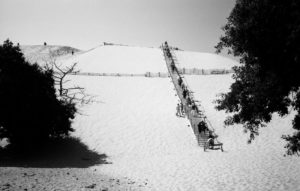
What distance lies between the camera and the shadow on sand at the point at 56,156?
2141 cm

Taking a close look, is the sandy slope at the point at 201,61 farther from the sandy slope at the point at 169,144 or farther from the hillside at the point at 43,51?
the hillside at the point at 43,51

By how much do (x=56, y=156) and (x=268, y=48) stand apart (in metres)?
19.6

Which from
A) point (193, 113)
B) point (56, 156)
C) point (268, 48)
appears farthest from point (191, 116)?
point (268, 48)

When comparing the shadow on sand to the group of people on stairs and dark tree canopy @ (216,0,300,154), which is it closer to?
the group of people on stairs

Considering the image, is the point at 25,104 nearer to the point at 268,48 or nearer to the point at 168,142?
the point at 168,142

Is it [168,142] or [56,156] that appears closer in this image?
[56,156]

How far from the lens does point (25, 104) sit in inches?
939

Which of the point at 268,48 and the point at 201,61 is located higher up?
the point at 201,61

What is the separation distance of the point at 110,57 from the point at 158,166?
44.7 meters

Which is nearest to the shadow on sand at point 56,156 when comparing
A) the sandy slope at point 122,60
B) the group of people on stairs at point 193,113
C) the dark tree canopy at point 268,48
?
the group of people on stairs at point 193,113

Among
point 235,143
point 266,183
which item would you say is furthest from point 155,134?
point 266,183

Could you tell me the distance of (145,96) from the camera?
38375mm

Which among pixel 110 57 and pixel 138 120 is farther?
pixel 110 57

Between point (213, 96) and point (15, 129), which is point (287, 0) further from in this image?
point (213, 96)
